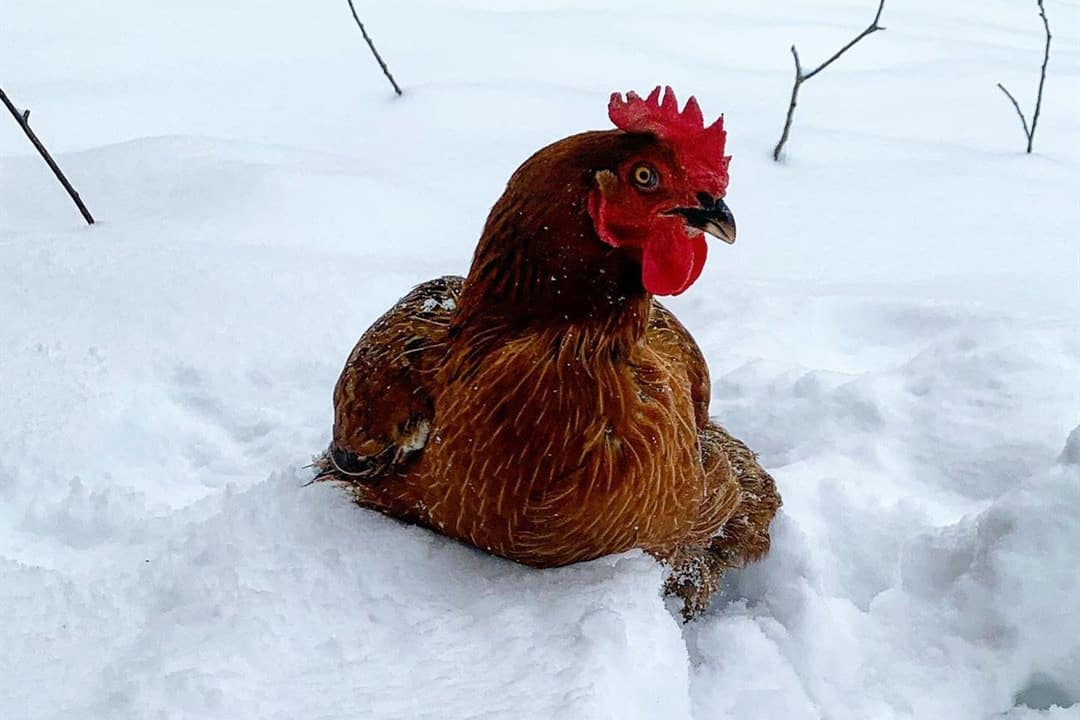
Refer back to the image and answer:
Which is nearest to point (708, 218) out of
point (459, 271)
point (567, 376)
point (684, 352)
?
point (567, 376)

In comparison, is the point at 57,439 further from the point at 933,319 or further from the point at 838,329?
the point at 933,319

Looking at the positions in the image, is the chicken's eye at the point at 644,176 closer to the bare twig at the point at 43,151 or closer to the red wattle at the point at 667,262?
the red wattle at the point at 667,262

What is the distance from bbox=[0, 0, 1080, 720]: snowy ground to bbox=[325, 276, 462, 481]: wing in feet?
0.38

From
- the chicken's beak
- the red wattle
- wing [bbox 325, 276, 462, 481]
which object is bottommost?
wing [bbox 325, 276, 462, 481]

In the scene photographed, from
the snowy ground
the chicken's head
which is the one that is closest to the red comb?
the chicken's head

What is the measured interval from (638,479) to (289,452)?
3.55 ft

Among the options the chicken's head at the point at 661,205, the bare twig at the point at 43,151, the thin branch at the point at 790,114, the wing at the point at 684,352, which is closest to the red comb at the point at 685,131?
the chicken's head at the point at 661,205

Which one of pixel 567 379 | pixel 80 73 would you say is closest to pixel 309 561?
pixel 567 379

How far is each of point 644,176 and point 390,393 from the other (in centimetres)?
61

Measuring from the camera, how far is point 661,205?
1488 millimetres

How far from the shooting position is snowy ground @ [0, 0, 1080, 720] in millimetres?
1507

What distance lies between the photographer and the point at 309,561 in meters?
1.66

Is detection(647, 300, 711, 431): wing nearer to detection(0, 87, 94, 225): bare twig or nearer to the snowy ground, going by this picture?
the snowy ground

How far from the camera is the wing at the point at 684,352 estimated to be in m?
1.93
